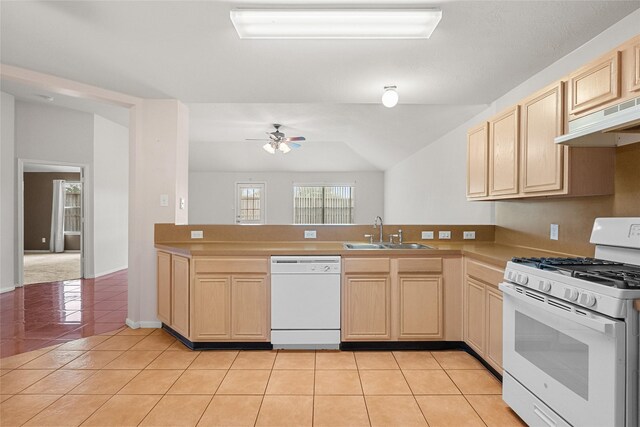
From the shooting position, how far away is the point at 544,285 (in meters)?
1.66

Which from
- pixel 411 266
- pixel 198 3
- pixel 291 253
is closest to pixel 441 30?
pixel 198 3

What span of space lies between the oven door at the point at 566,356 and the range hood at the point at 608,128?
32.8 inches

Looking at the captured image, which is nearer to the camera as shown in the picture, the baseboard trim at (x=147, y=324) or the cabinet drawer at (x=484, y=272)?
the cabinet drawer at (x=484, y=272)

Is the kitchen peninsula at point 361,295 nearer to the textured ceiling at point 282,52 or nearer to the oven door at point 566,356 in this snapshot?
the oven door at point 566,356

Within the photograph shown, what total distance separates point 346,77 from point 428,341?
237cm

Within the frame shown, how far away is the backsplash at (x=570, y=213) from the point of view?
1.99 meters

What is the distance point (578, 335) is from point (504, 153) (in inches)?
62.0

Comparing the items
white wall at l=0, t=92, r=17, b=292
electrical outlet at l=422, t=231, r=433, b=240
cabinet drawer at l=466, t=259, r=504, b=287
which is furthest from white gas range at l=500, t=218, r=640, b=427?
white wall at l=0, t=92, r=17, b=292

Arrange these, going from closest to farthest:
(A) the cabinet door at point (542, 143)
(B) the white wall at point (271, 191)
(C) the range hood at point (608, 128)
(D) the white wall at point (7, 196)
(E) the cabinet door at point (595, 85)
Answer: (C) the range hood at point (608, 128) → (E) the cabinet door at point (595, 85) → (A) the cabinet door at point (542, 143) → (D) the white wall at point (7, 196) → (B) the white wall at point (271, 191)

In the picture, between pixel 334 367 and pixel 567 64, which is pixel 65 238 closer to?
pixel 334 367

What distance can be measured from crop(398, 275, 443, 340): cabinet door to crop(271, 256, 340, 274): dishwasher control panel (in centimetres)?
58

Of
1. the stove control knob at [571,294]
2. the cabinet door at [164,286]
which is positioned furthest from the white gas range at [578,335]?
the cabinet door at [164,286]

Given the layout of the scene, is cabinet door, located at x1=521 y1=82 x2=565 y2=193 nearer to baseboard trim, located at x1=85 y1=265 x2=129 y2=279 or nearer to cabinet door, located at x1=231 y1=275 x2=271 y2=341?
cabinet door, located at x1=231 y1=275 x2=271 y2=341

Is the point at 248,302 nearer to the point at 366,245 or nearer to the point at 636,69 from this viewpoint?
the point at 366,245
